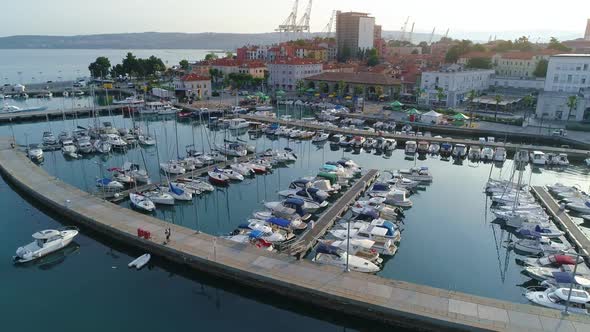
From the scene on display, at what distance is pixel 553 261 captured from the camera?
22328mm

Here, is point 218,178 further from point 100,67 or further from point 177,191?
point 100,67

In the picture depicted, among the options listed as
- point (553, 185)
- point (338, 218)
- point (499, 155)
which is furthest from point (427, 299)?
point (499, 155)

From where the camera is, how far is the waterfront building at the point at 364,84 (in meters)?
77.4

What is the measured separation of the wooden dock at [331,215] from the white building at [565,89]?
35753 millimetres

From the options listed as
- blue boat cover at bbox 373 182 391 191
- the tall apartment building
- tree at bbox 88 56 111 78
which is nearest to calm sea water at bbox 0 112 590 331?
blue boat cover at bbox 373 182 391 191

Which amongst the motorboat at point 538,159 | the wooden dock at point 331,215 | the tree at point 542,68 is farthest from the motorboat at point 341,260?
the tree at point 542,68

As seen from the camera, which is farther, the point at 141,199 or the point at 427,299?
the point at 141,199

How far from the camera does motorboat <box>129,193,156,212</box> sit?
1159 inches

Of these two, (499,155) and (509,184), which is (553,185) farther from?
(499,155)

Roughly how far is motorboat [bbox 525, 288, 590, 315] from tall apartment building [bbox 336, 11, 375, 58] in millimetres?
152660

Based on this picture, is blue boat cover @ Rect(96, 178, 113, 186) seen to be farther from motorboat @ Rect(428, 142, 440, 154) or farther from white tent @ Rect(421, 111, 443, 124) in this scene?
white tent @ Rect(421, 111, 443, 124)

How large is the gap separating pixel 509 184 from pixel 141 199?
28.9 metres

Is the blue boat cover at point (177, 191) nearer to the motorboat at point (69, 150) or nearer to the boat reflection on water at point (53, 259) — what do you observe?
the boat reflection on water at point (53, 259)

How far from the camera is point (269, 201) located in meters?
31.8
